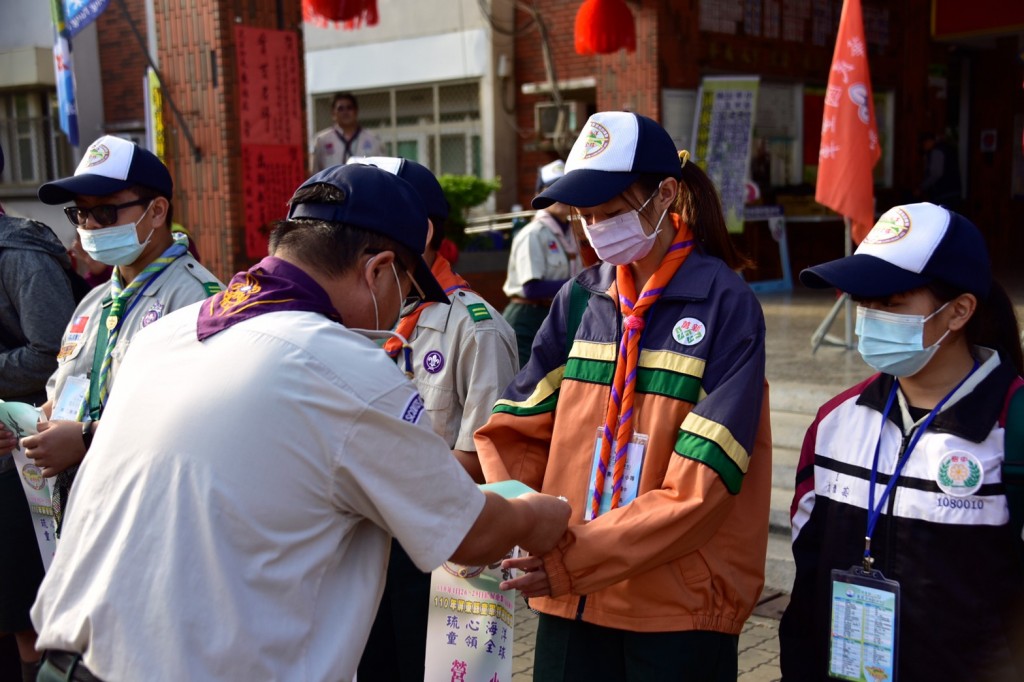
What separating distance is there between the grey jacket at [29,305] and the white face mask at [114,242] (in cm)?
52

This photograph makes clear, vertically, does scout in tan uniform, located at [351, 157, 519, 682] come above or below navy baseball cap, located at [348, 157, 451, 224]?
below

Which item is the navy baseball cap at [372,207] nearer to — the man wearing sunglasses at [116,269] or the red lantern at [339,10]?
the man wearing sunglasses at [116,269]

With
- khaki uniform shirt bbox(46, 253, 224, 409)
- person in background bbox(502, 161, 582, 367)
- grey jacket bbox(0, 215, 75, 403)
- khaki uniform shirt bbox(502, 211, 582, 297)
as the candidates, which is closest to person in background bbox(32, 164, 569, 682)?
khaki uniform shirt bbox(46, 253, 224, 409)

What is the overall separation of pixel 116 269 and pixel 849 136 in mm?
5283

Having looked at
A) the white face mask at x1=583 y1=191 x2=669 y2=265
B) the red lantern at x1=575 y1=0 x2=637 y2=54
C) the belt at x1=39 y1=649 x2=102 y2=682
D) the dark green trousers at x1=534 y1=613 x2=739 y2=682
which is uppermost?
the red lantern at x1=575 y1=0 x2=637 y2=54

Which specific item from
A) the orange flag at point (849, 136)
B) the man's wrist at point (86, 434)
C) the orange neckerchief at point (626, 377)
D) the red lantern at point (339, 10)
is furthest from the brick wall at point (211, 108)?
the orange neckerchief at point (626, 377)

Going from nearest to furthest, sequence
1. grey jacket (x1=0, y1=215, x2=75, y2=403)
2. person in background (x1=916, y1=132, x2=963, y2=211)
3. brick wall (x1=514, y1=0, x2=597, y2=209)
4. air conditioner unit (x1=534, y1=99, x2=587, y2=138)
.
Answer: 1. grey jacket (x1=0, y1=215, x2=75, y2=403)
2. person in background (x1=916, y1=132, x2=963, y2=211)
3. air conditioner unit (x1=534, y1=99, x2=587, y2=138)
4. brick wall (x1=514, y1=0, x2=597, y2=209)

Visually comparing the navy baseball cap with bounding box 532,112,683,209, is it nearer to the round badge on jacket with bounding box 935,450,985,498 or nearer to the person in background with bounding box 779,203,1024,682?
the person in background with bounding box 779,203,1024,682

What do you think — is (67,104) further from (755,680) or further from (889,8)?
(889,8)

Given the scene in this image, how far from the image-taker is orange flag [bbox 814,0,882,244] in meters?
7.18

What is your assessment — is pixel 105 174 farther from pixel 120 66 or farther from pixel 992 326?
pixel 120 66

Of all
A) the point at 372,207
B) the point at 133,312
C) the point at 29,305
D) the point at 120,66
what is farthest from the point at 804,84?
the point at 372,207

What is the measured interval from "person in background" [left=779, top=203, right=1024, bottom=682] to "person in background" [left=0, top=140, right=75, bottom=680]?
2709 millimetres

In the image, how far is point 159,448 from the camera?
5.78ft
